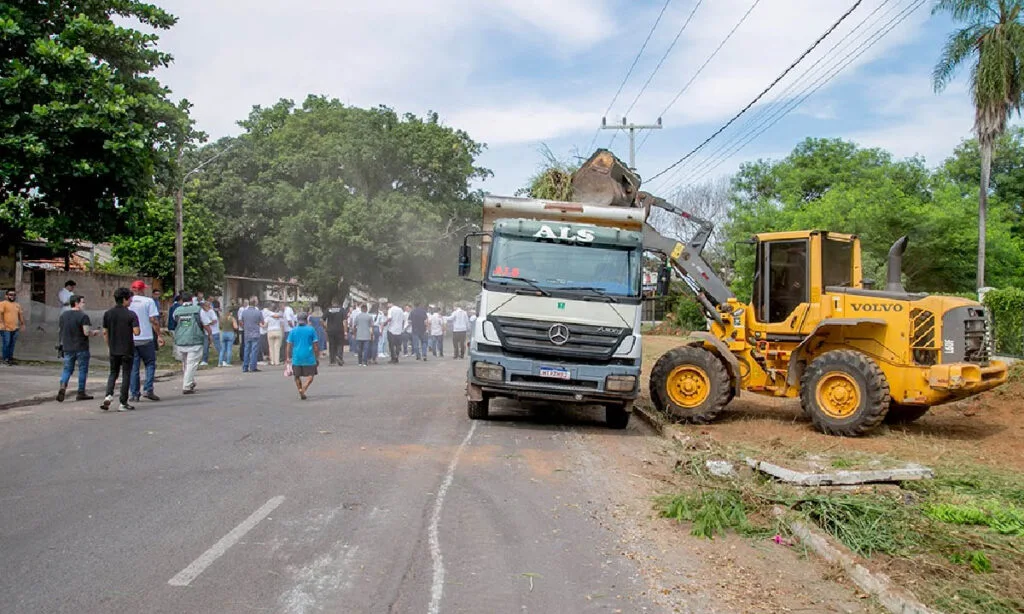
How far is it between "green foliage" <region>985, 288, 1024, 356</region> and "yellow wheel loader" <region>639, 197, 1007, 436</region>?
9.74m

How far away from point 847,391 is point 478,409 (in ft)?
16.2

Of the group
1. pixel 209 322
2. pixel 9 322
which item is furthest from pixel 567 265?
pixel 9 322

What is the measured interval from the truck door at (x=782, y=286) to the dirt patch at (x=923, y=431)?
4.68ft

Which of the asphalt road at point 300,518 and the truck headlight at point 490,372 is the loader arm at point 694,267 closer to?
the asphalt road at point 300,518

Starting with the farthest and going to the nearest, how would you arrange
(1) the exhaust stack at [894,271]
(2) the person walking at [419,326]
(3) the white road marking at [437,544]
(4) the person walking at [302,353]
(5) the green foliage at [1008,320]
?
(2) the person walking at [419,326], (5) the green foliage at [1008,320], (4) the person walking at [302,353], (1) the exhaust stack at [894,271], (3) the white road marking at [437,544]

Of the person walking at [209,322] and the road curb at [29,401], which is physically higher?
the person walking at [209,322]

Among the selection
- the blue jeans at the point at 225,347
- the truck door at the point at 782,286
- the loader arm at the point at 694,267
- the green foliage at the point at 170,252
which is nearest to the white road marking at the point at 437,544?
the truck door at the point at 782,286

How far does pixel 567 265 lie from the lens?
11.8m

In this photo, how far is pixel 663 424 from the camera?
12.2m

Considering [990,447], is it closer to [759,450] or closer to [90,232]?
[759,450]

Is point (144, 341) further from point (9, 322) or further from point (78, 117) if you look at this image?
point (9, 322)

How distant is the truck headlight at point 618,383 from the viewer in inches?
441

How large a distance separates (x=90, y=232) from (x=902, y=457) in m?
16.9

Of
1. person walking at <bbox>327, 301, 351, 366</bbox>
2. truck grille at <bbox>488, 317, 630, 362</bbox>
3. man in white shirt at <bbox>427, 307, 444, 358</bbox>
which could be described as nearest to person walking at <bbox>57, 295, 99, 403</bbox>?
truck grille at <bbox>488, 317, 630, 362</bbox>
